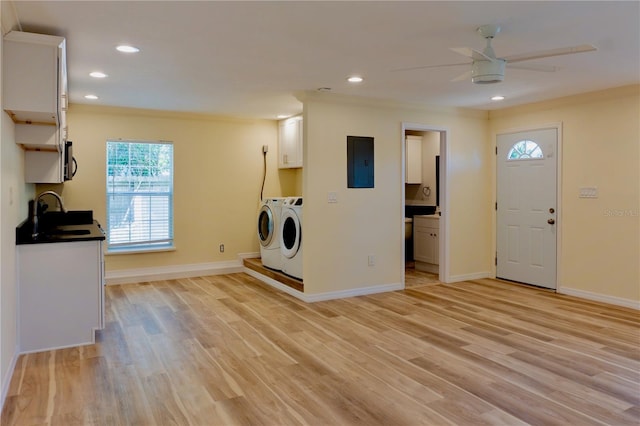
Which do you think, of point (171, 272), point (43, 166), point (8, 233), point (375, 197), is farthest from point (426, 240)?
point (8, 233)

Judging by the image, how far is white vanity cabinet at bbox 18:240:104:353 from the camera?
3227 millimetres

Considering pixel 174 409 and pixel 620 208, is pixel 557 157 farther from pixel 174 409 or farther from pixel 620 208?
pixel 174 409

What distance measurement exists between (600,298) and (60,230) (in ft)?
18.6

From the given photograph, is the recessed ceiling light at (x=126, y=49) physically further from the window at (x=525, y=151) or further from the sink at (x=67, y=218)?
the window at (x=525, y=151)

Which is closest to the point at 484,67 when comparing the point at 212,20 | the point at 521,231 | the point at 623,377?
the point at 212,20

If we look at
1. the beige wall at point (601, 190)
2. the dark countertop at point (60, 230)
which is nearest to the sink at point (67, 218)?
the dark countertop at point (60, 230)

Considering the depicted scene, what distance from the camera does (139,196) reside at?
19.3 ft

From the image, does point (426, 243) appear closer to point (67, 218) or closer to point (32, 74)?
point (67, 218)

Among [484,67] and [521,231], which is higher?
[484,67]

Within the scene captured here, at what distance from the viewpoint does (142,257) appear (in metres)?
5.88

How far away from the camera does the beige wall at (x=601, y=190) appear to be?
4.51m

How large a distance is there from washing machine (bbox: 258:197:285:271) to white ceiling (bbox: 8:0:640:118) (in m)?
1.51

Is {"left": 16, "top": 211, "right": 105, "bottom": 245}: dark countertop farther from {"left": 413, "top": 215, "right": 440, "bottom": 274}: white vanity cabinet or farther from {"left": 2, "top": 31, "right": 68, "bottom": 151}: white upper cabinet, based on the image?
{"left": 413, "top": 215, "right": 440, "bottom": 274}: white vanity cabinet

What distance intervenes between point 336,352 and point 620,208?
3.47 metres
